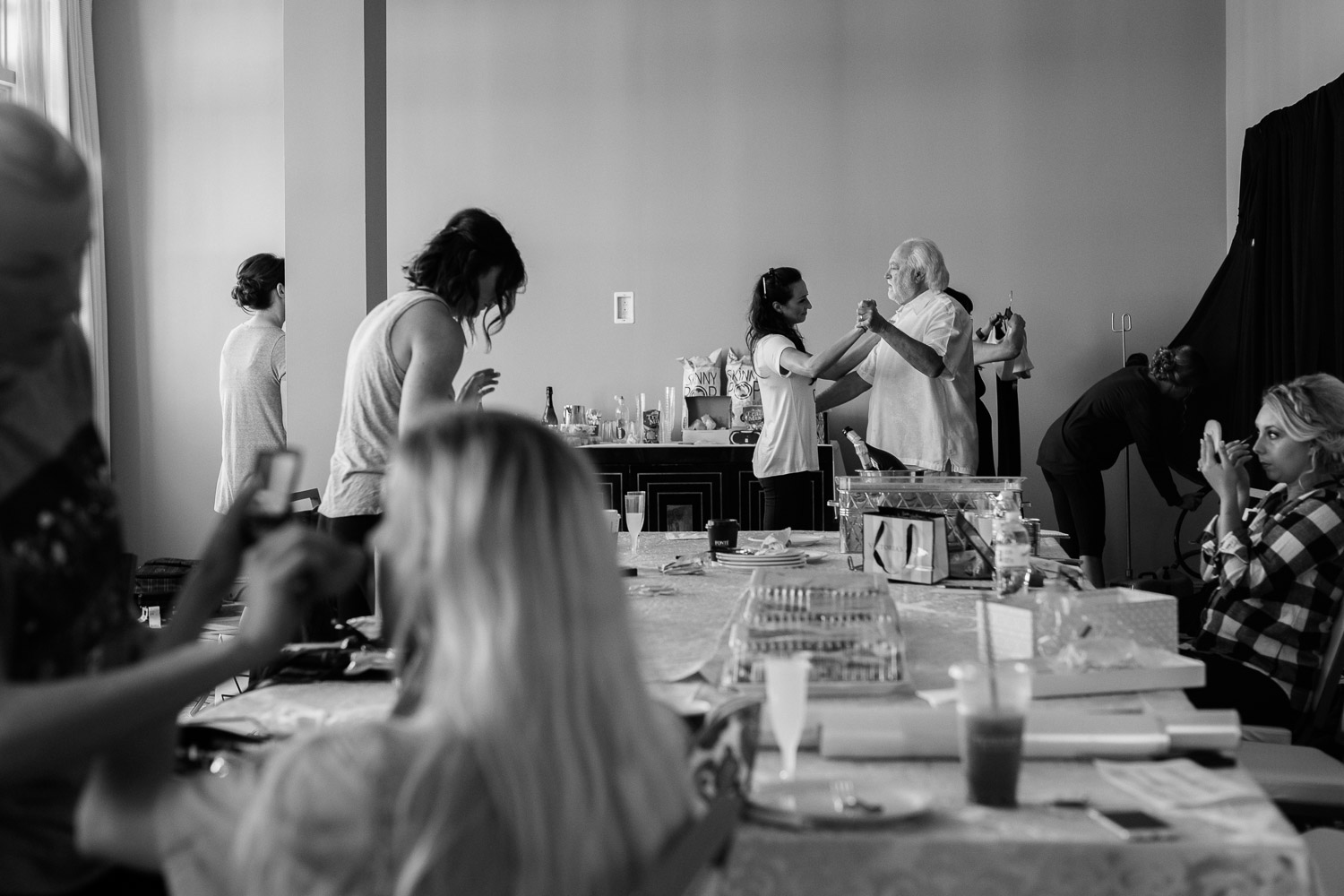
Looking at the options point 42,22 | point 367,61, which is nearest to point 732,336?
point 367,61

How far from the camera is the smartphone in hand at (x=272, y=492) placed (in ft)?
3.01

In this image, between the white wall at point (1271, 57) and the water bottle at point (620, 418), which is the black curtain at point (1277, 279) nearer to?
the white wall at point (1271, 57)

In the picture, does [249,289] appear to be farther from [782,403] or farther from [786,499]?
[786,499]

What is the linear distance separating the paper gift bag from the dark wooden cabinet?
298 cm

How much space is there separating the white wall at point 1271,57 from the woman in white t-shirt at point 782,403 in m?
2.55

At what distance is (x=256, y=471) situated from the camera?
940mm

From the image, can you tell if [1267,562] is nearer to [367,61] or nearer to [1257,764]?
[1257,764]

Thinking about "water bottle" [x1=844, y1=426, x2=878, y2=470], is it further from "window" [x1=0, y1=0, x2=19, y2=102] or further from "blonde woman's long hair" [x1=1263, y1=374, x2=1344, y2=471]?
"window" [x1=0, y1=0, x2=19, y2=102]

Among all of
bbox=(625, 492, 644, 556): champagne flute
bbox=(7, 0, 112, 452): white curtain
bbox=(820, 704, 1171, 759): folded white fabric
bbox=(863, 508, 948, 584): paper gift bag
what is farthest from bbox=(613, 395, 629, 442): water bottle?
bbox=(820, 704, 1171, 759): folded white fabric

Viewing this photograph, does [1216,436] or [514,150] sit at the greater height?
[514,150]

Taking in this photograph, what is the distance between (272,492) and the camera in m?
0.92

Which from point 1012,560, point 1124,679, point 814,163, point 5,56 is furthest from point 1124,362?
point 5,56

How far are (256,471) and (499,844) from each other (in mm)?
359

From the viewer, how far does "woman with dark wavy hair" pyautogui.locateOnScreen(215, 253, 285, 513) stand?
464 centimetres
